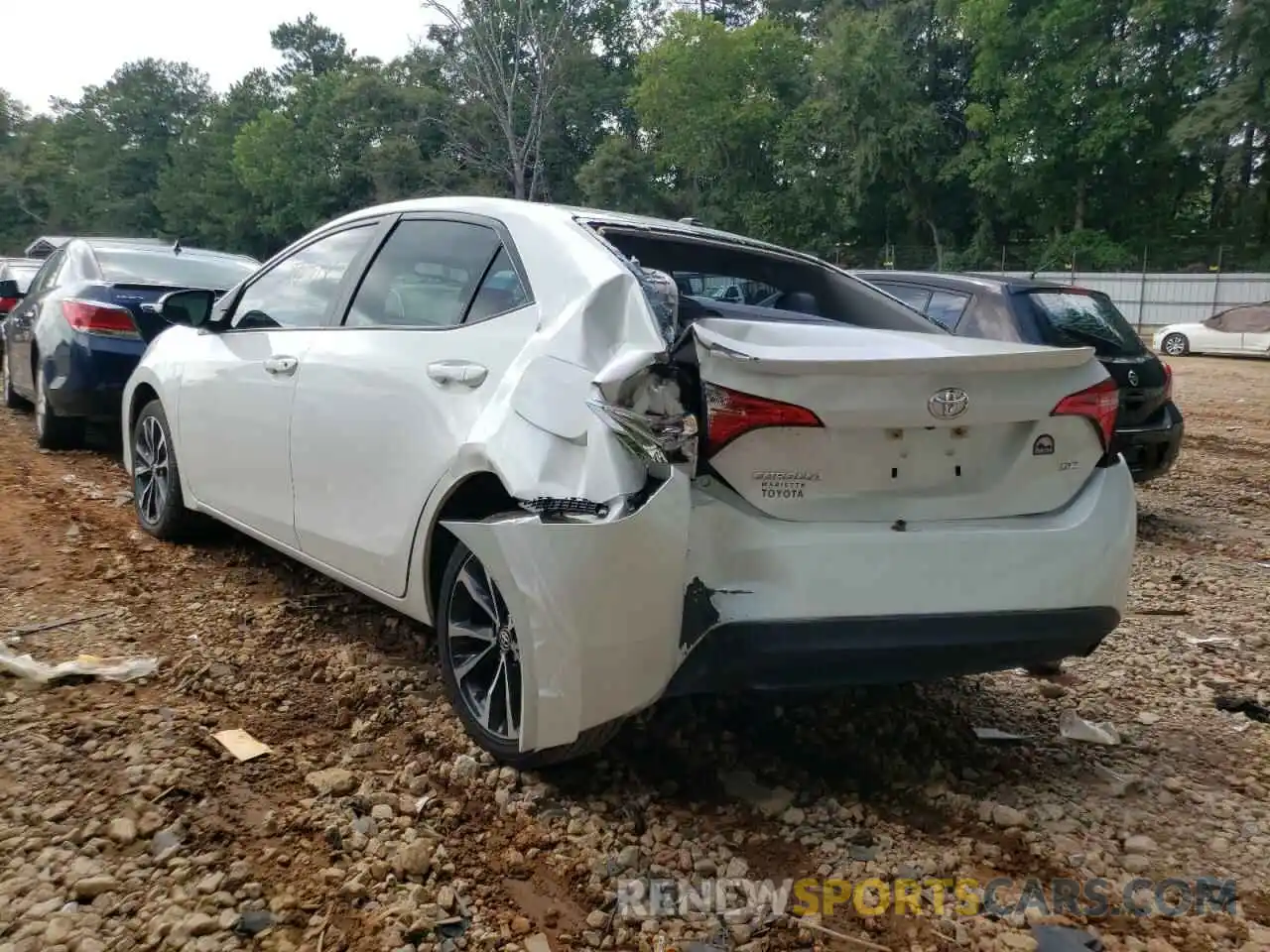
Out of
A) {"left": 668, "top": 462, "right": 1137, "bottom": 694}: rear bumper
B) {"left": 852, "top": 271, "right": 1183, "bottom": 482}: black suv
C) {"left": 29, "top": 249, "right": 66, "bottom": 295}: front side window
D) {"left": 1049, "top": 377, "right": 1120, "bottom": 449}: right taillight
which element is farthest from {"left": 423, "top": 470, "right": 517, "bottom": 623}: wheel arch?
{"left": 29, "top": 249, "right": 66, "bottom": 295}: front side window

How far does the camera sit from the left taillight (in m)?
6.82

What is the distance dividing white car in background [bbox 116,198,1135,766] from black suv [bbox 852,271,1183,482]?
3579 millimetres

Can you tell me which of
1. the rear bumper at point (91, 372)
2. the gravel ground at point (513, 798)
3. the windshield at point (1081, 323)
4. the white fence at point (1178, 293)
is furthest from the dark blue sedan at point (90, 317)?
the white fence at point (1178, 293)

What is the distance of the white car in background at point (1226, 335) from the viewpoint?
20.0 meters

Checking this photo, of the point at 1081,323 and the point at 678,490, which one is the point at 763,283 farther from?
the point at 1081,323

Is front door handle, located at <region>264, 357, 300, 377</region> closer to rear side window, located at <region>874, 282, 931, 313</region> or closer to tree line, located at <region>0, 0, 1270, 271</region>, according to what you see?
rear side window, located at <region>874, 282, 931, 313</region>

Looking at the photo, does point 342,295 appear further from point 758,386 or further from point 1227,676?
point 1227,676

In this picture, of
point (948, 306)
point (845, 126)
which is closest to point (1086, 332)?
point (948, 306)

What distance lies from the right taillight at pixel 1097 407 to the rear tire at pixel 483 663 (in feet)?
4.90

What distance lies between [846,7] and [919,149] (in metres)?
12.9

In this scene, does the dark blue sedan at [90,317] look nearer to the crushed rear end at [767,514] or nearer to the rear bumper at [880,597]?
the crushed rear end at [767,514]

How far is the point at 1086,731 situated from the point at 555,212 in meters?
2.39

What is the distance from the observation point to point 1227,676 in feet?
13.0

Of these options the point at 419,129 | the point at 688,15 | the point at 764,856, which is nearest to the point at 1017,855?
the point at 764,856
